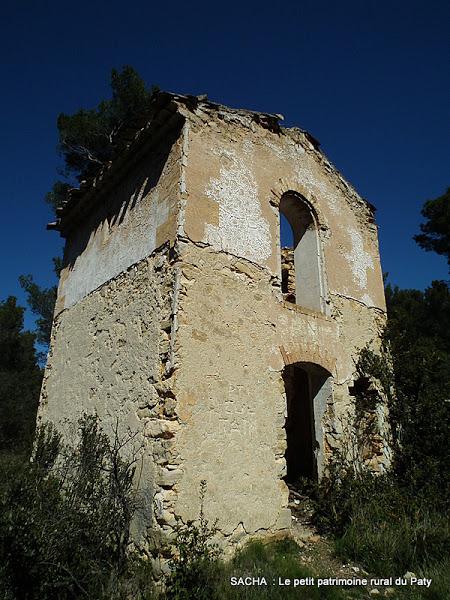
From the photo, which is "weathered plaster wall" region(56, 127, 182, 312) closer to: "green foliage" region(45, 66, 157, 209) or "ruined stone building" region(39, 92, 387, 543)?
"ruined stone building" region(39, 92, 387, 543)

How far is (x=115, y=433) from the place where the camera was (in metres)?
4.68

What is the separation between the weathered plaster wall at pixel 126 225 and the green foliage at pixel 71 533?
2.51 metres

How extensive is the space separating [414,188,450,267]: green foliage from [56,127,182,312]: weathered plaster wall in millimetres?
10695

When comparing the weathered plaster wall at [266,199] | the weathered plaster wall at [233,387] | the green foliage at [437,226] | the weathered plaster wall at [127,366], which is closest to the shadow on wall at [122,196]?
the weathered plaster wall at [266,199]

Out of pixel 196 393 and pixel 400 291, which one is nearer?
pixel 196 393

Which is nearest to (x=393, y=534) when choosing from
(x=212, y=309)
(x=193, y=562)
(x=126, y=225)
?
(x=193, y=562)

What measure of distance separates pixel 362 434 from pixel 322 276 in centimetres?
251

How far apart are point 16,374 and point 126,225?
13.7 metres

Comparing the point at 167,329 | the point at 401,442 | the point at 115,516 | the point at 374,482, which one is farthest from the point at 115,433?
the point at 401,442

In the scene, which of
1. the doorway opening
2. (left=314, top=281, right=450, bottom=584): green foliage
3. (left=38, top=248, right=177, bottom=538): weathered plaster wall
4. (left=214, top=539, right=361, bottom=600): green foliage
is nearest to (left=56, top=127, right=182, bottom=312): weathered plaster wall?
(left=38, top=248, right=177, bottom=538): weathered plaster wall

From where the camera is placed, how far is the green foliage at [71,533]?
9.86ft

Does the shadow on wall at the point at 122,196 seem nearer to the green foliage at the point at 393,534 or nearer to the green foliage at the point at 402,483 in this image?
the green foliage at the point at 402,483

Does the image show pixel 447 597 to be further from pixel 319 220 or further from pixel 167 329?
pixel 319 220

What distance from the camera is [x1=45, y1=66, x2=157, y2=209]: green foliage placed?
11.7 metres
